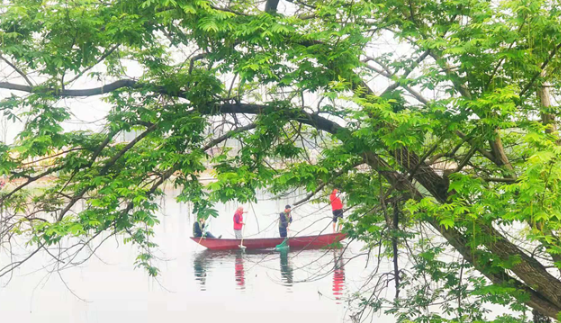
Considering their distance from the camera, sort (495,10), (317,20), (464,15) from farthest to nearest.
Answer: (317,20)
(464,15)
(495,10)

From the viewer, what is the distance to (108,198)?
496 cm

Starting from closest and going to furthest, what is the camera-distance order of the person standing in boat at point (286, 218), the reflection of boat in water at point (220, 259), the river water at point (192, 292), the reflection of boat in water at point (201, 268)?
the person standing in boat at point (286, 218)
the river water at point (192, 292)
the reflection of boat in water at point (201, 268)
the reflection of boat in water at point (220, 259)

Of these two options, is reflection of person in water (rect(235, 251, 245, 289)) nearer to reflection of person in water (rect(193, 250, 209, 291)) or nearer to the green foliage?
reflection of person in water (rect(193, 250, 209, 291))

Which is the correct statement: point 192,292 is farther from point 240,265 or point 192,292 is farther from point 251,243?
point 240,265

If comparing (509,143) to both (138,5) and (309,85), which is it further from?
(138,5)

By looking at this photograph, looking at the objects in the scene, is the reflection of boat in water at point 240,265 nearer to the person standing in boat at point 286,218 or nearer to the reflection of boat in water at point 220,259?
the reflection of boat in water at point 220,259

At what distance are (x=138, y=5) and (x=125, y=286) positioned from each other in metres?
10.1

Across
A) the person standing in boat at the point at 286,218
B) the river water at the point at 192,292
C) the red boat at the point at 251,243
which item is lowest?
the river water at the point at 192,292

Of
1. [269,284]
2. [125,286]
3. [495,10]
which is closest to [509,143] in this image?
[495,10]

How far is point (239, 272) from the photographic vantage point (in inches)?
571

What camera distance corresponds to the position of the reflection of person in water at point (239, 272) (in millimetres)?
13561

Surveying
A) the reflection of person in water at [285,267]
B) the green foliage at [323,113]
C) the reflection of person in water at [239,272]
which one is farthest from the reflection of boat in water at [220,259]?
the green foliage at [323,113]

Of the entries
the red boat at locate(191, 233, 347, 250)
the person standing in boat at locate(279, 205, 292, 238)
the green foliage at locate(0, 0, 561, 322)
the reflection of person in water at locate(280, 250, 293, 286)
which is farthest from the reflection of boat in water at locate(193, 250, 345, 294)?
the green foliage at locate(0, 0, 561, 322)

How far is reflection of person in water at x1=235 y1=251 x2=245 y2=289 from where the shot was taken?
1356 centimetres
